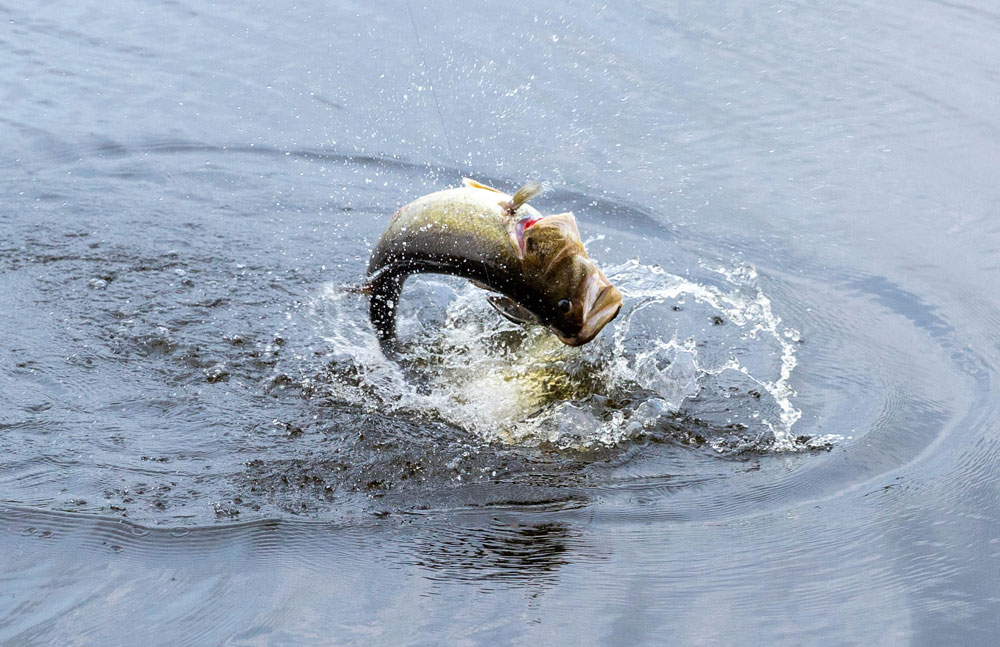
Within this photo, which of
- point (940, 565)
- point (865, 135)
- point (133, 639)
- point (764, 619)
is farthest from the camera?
point (865, 135)

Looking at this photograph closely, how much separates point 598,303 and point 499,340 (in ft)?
4.92

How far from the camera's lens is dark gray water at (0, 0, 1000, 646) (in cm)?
389

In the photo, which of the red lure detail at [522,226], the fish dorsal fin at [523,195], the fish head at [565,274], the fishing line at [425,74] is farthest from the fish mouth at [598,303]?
→ the fishing line at [425,74]

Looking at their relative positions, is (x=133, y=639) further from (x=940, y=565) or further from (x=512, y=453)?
(x=940, y=565)

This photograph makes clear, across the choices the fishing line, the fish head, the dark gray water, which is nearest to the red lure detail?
the fish head

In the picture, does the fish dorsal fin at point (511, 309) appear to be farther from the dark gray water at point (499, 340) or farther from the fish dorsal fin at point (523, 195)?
the dark gray water at point (499, 340)

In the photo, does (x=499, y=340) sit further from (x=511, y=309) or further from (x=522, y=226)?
(x=522, y=226)

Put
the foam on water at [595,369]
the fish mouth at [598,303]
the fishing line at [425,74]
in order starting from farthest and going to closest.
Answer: the fishing line at [425,74] → the foam on water at [595,369] → the fish mouth at [598,303]

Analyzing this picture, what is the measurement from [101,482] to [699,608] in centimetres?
247

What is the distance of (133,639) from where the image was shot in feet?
11.7

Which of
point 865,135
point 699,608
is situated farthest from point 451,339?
point 865,135

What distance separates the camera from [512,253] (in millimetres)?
4285

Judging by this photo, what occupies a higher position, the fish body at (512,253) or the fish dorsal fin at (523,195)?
the fish dorsal fin at (523,195)

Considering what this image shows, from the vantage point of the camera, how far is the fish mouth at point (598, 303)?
13.8 feet
